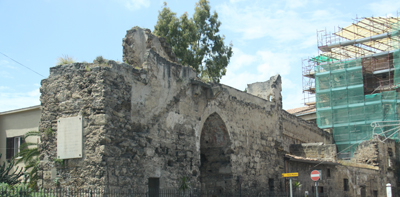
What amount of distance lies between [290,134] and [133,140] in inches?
508

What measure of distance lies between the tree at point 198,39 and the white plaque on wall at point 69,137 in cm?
1527

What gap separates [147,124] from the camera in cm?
1145

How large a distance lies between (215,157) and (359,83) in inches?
707

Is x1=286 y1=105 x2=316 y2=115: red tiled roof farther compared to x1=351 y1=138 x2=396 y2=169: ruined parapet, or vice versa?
x1=286 y1=105 x2=316 y2=115: red tiled roof

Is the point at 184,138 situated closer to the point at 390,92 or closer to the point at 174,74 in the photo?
the point at 174,74

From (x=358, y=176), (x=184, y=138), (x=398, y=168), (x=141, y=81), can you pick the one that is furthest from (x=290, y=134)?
(x=141, y=81)

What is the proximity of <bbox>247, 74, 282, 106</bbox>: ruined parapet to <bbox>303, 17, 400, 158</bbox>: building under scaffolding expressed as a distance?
11.0 meters

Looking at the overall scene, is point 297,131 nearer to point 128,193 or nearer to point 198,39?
point 198,39

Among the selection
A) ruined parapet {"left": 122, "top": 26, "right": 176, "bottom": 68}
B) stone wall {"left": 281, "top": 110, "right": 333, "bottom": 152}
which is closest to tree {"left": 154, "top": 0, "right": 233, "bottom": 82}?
stone wall {"left": 281, "top": 110, "right": 333, "bottom": 152}

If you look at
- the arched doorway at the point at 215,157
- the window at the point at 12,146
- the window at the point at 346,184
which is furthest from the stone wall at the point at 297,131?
the window at the point at 12,146

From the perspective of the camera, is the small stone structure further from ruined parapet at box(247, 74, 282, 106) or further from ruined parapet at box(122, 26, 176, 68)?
ruined parapet at box(247, 74, 282, 106)

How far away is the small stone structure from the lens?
10258mm

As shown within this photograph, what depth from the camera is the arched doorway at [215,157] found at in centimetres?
1495

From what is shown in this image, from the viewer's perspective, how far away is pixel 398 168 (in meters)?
26.0
